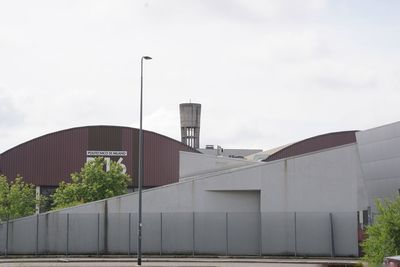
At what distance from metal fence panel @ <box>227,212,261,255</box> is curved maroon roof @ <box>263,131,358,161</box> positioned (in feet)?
82.1

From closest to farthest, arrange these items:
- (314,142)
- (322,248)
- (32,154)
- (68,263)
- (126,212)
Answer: (68,263), (322,248), (126,212), (32,154), (314,142)

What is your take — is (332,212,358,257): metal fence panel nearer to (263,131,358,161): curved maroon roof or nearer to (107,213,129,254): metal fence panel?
(107,213,129,254): metal fence panel

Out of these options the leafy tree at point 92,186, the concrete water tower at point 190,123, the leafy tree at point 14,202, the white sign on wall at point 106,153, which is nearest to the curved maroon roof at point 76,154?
the white sign on wall at point 106,153

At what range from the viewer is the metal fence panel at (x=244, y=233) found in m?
39.4

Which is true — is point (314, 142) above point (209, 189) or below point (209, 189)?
above

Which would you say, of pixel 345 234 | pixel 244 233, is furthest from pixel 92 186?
pixel 345 234

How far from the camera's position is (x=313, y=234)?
3884cm

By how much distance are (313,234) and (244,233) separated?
12.9ft

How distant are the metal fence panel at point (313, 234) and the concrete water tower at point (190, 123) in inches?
2469

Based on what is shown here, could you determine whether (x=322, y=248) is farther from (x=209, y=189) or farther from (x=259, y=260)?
(x=209, y=189)

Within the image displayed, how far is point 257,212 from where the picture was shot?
1566 inches

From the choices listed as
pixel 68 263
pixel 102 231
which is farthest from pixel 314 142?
pixel 68 263

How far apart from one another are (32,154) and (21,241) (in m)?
20.6

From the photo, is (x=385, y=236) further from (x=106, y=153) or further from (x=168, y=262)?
(x=106, y=153)
